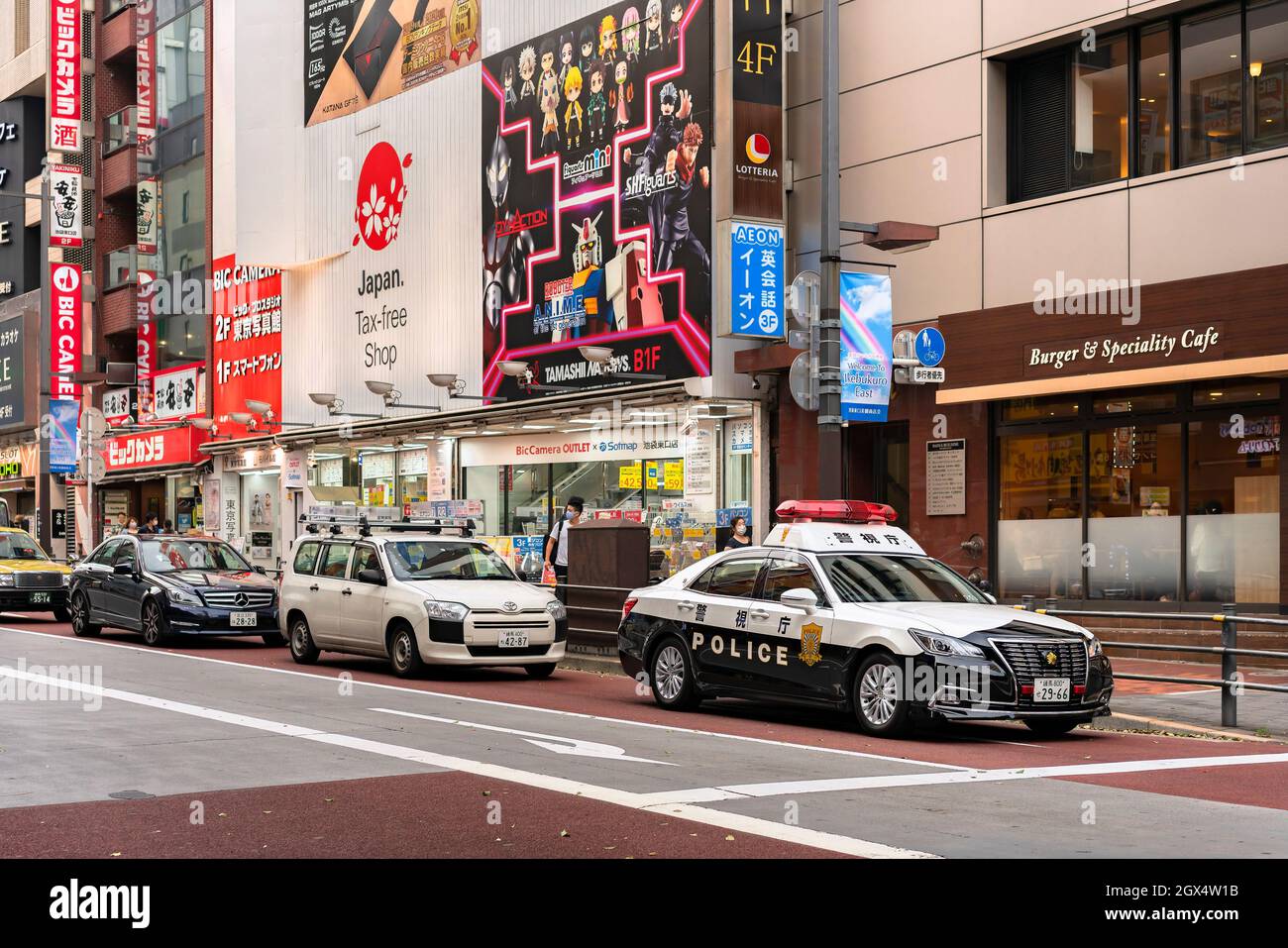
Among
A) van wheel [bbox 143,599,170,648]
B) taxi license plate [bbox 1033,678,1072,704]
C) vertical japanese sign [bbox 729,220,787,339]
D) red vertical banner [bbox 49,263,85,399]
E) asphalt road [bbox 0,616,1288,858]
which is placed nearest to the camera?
asphalt road [bbox 0,616,1288,858]

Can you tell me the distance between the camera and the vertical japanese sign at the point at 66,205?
151 ft

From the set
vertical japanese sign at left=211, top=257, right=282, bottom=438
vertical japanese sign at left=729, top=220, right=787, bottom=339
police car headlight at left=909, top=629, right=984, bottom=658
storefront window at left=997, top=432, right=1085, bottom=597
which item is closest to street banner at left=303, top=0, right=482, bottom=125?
vertical japanese sign at left=211, top=257, right=282, bottom=438

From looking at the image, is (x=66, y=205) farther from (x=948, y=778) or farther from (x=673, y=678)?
(x=948, y=778)

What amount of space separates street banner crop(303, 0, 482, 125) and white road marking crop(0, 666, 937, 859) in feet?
66.2

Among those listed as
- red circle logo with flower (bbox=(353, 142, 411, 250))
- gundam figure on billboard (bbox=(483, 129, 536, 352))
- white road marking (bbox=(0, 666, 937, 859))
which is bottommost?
white road marking (bbox=(0, 666, 937, 859))

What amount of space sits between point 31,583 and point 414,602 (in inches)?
505

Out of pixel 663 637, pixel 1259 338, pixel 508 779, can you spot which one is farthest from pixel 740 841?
pixel 1259 338

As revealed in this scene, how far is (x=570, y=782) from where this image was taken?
9617 mm

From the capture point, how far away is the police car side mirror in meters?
13.1

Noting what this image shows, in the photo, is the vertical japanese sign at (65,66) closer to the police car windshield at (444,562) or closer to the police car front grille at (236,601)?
the police car front grille at (236,601)

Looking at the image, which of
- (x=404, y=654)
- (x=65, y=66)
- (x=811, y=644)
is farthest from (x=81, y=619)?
(x=65, y=66)

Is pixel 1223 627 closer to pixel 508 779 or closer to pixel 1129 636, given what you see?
pixel 1129 636

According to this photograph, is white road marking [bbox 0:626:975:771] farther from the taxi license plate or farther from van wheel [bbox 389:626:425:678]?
the taxi license plate

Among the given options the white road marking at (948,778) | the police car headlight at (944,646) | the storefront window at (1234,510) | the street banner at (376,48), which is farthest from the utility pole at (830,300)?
the street banner at (376,48)
